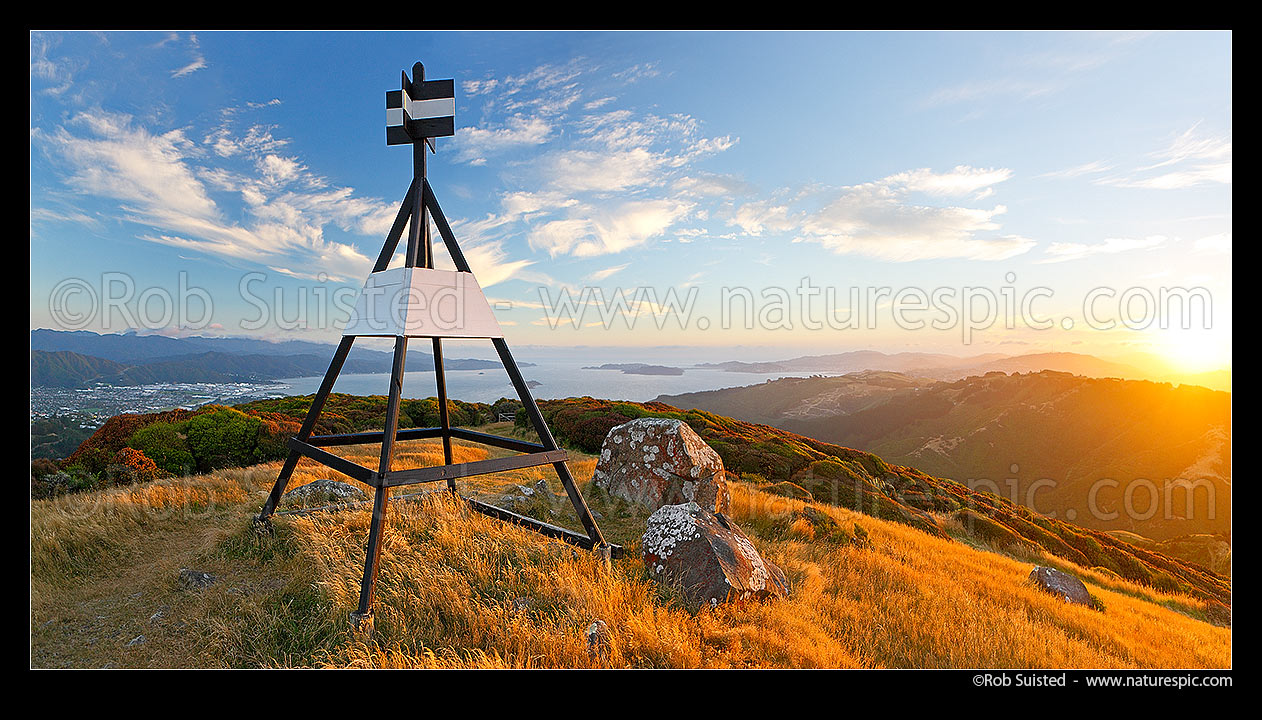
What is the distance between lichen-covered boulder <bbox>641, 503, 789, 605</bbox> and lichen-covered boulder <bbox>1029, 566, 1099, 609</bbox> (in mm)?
4769

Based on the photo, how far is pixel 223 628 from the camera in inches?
172

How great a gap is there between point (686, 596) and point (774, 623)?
865mm

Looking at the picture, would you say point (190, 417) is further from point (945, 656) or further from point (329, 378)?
point (945, 656)

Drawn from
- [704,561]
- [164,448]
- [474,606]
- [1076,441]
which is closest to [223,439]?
[164,448]

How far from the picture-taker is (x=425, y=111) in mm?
5984

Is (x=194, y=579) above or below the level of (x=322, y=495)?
below

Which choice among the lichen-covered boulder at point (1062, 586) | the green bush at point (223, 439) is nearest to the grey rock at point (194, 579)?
the green bush at point (223, 439)

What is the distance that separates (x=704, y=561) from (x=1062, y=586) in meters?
6.29

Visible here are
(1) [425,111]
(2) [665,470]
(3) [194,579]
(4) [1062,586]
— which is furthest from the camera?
(2) [665,470]

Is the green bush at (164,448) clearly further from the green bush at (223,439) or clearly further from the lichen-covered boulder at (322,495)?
the lichen-covered boulder at (322,495)

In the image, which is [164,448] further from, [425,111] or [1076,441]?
[1076,441]

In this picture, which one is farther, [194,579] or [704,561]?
[194,579]

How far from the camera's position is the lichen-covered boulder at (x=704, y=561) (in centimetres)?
495

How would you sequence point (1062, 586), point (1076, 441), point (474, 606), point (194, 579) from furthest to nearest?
point (1076, 441), point (1062, 586), point (194, 579), point (474, 606)
